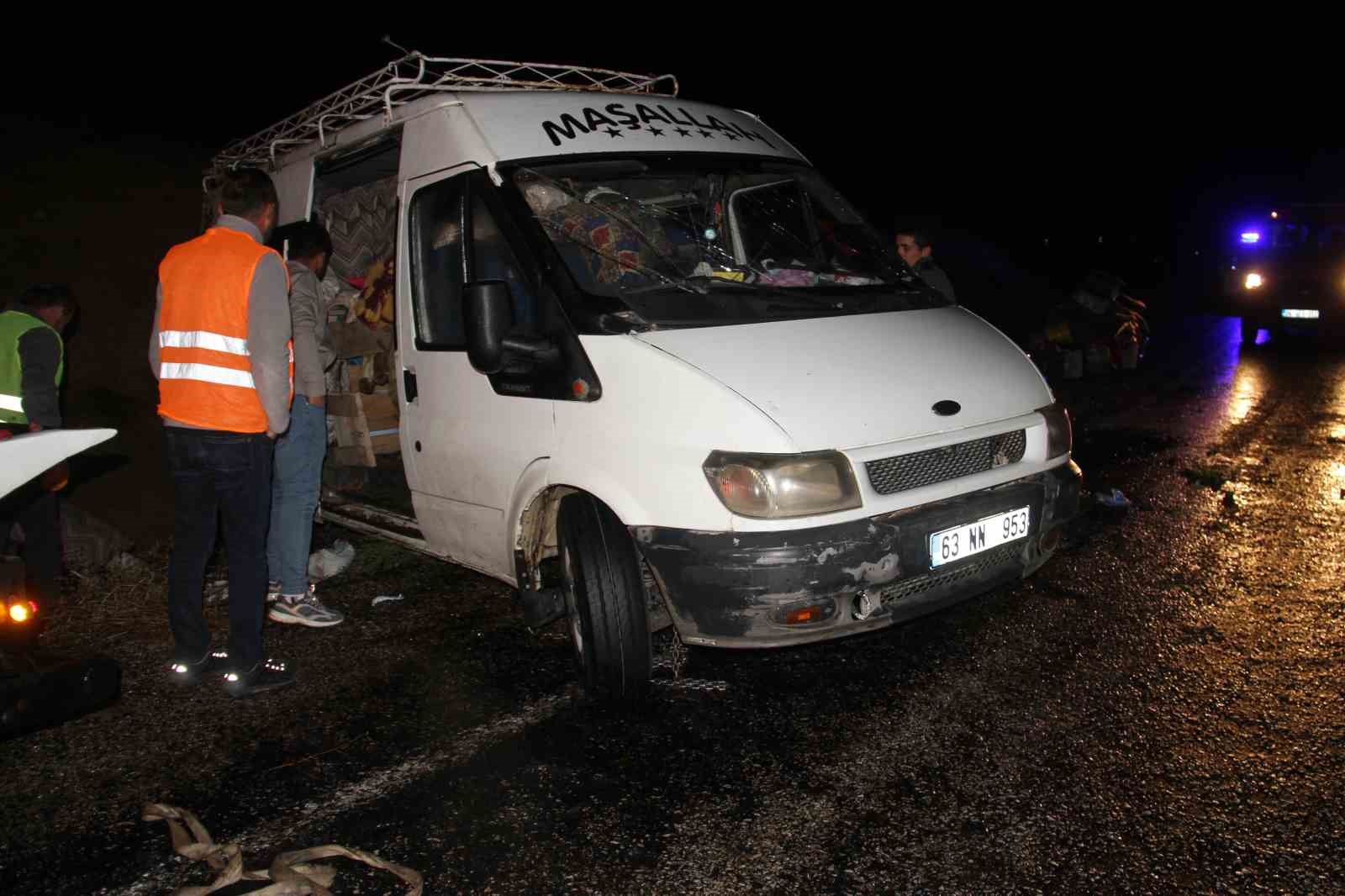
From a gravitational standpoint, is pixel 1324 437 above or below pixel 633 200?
below

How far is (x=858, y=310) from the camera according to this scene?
Answer: 13.4 feet

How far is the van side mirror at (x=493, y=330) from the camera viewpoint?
364cm

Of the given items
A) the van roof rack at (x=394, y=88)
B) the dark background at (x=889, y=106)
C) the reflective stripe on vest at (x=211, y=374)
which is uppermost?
the dark background at (x=889, y=106)

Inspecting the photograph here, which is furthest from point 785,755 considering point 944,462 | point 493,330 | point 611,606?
point 493,330

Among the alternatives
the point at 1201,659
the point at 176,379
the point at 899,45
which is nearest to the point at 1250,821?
the point at 1201,659

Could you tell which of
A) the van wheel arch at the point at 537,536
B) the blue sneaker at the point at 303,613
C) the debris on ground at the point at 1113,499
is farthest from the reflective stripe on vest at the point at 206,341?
the debris on ground at the point at 1113,499

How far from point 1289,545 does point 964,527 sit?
2.75m

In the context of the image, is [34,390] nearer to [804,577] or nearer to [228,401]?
[228,401]

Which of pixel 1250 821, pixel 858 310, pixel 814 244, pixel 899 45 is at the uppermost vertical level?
pixel 899 45

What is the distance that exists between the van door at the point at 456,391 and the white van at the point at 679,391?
0.01 m

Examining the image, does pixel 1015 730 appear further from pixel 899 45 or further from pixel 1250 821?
pixel 899 45

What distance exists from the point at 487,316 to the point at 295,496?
1777 mm

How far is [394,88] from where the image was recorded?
4.66 metres

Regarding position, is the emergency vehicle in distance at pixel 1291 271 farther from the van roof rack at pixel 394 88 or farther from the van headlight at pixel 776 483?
the van headlight at pixel 776 483
